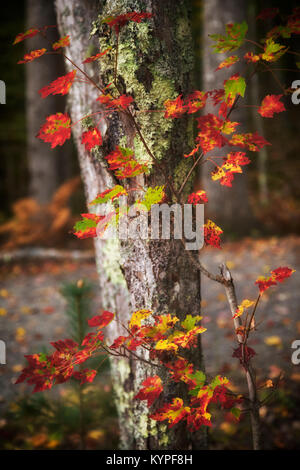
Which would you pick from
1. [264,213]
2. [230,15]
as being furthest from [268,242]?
[230,15]

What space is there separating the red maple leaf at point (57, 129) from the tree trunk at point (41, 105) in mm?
5948

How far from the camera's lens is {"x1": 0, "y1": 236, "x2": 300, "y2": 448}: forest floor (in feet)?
8.77

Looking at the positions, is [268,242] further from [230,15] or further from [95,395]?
[95,395]

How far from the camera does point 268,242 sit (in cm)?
577

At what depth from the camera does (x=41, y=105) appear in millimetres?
6645

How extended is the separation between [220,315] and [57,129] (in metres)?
3.07

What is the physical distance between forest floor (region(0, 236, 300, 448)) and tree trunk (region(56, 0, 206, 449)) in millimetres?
601

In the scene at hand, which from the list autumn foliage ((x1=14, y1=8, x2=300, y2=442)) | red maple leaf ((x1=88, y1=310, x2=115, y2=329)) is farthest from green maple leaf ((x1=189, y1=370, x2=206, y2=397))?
red maple leaf ((x1=88, y1=310, x2=115, y2=329))

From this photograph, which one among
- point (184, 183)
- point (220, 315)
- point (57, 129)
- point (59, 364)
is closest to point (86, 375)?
point (59, 364)

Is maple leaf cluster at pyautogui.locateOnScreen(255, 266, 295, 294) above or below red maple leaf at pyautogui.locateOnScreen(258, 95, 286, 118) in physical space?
below

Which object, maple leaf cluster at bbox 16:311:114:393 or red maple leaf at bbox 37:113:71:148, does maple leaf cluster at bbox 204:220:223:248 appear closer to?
maple leaf cluster at bbox 16:311:114:393
